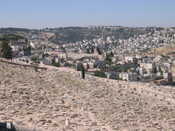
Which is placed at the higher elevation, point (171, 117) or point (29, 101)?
point (29, 101)

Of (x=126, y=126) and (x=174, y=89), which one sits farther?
(x=174, y=89)

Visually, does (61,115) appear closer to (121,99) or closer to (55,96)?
(55,96)

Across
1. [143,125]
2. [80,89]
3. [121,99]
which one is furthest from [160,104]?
Result: [143,125]

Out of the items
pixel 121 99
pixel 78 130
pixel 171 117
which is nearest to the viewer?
pixel 78 130

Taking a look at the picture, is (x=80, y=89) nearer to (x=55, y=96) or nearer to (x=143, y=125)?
(x=55, y=96)

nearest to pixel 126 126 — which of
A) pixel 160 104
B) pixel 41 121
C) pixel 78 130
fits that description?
pixel 78 130

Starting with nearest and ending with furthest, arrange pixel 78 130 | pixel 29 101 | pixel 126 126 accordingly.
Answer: pixel 78 130 → pixel 126 126 → pixel 29 101
